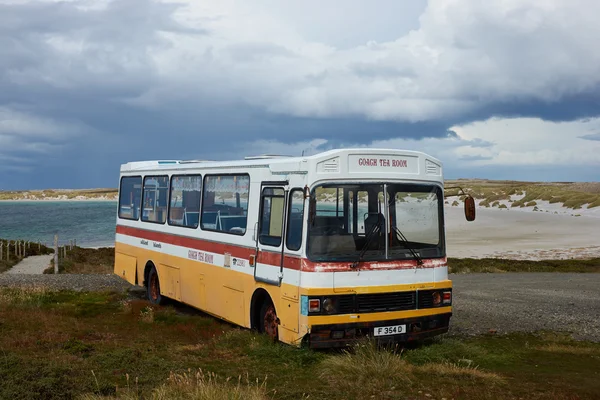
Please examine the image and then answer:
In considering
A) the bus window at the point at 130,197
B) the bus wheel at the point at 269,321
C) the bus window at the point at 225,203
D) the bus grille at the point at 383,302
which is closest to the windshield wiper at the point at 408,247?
the bus grille at the point at 383,302

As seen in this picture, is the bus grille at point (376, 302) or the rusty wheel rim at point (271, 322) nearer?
the bus grille at point (376, 302)

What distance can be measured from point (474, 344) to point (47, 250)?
1697 inches

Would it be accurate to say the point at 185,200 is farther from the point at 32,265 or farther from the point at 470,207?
the point at 32,265

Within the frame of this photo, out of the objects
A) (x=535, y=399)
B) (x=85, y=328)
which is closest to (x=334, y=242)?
(x=535, y=399)

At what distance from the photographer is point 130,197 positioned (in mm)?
18406

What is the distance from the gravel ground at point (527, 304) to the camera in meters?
14.3

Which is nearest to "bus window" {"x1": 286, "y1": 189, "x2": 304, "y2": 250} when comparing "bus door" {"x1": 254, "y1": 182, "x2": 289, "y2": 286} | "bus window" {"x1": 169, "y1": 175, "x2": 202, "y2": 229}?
"bus door" {"x1": 254, "y1": 182, "x2": 289, "y2": 286}

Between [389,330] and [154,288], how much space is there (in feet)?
27.5

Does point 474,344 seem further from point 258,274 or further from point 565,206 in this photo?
point 565,206

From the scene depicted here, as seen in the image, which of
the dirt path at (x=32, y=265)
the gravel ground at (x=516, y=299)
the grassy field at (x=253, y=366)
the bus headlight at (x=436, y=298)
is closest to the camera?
the grassy field at (x=253, y=366)

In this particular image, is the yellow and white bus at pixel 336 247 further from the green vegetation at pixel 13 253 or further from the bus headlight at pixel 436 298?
the green vegetation at pixel 13 253

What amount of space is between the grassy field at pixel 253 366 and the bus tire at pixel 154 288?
258 centimetres

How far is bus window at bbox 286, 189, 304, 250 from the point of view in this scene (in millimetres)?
10180

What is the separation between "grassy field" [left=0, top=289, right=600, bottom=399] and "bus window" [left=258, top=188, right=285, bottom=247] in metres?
1.67
